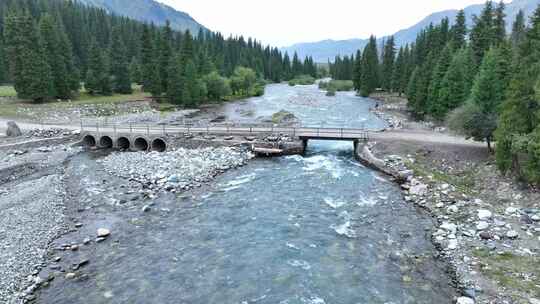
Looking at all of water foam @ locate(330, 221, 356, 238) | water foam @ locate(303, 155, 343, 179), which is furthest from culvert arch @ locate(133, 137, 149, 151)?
water foam @ locate(330, 221, 356, 238)

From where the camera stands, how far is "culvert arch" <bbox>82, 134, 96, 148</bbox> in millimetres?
40263

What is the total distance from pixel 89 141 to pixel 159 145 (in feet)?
29.5

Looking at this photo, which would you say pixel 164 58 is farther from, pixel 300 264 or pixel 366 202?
pixel 300 264

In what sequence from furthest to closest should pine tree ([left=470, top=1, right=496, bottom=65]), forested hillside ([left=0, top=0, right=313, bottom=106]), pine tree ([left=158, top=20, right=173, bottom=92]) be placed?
pine tree ([left=158, top=20, right=173, bottom=92]), forested hillside ([left=0, top=0, right=313, bottom=106]), pine tree ([left=470, top=1, right=496, bottom=65])

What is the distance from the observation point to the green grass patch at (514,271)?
1377 cm

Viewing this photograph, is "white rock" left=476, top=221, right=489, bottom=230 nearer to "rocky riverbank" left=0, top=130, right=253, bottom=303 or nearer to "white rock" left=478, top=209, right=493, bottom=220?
"white rock" left=478, top=209, right=493, bottom=220

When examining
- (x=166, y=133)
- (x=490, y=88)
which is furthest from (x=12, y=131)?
(x=490, y=88)

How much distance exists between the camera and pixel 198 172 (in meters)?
29.2

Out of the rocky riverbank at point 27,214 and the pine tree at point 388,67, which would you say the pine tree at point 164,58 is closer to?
the rocky riverbank at point 27,214

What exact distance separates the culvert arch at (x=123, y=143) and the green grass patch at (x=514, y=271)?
35.7 m

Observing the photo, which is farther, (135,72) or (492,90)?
(135,72)

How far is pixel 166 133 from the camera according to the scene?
1522 inches

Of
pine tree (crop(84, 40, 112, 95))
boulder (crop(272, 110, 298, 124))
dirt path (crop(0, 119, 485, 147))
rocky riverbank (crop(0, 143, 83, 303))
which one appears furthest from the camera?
pine tree (crop(84, 40, 112, 95))

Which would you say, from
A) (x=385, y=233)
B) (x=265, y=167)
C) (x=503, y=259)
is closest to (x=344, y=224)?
(x=385, y=233)
